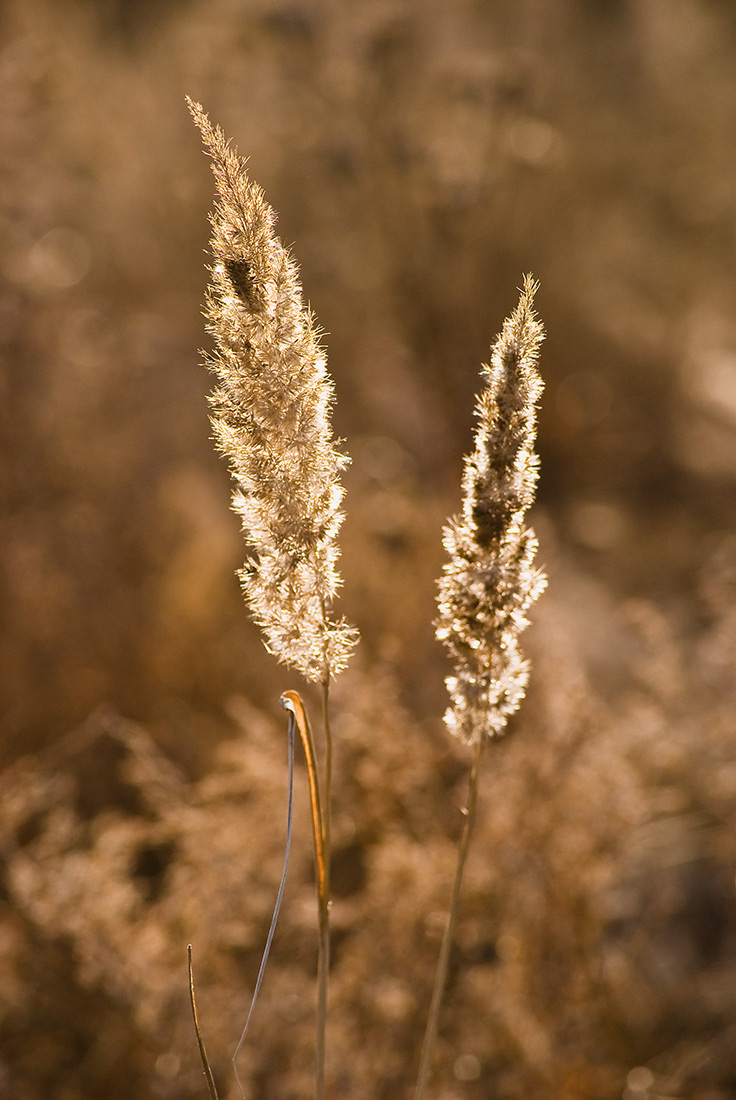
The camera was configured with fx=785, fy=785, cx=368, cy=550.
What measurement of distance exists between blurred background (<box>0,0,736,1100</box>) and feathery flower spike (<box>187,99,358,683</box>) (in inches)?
7.3

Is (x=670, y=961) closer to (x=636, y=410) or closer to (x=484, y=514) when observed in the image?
(x=484, y=514)

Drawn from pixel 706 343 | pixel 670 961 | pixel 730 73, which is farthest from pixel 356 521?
pixel 730 73

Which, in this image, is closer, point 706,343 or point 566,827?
point 566,827

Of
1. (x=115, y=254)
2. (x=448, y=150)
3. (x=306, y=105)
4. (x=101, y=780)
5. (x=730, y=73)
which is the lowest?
(x=101, y=780)

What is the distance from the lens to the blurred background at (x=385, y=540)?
1427mm

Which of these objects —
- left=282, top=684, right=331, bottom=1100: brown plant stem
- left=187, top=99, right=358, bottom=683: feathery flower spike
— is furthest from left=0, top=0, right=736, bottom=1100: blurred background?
left=282, top=684, right=331, bottom=1100: brown plant stem

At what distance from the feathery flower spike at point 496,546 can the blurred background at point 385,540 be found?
25cm

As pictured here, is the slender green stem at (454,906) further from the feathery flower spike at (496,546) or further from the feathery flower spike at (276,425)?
the feathery flower spike at (276,425)

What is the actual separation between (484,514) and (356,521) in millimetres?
1940

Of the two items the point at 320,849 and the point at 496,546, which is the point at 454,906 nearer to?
the point at 320,849

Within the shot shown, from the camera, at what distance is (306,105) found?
11.3 feet

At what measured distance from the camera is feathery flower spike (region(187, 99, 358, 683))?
0.59 m

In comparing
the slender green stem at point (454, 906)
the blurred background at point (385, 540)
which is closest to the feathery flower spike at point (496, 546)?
the slender green stem at point (454, 906)

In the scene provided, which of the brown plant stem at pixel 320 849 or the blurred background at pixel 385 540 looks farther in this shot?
the blurred background at pixel 385 540
